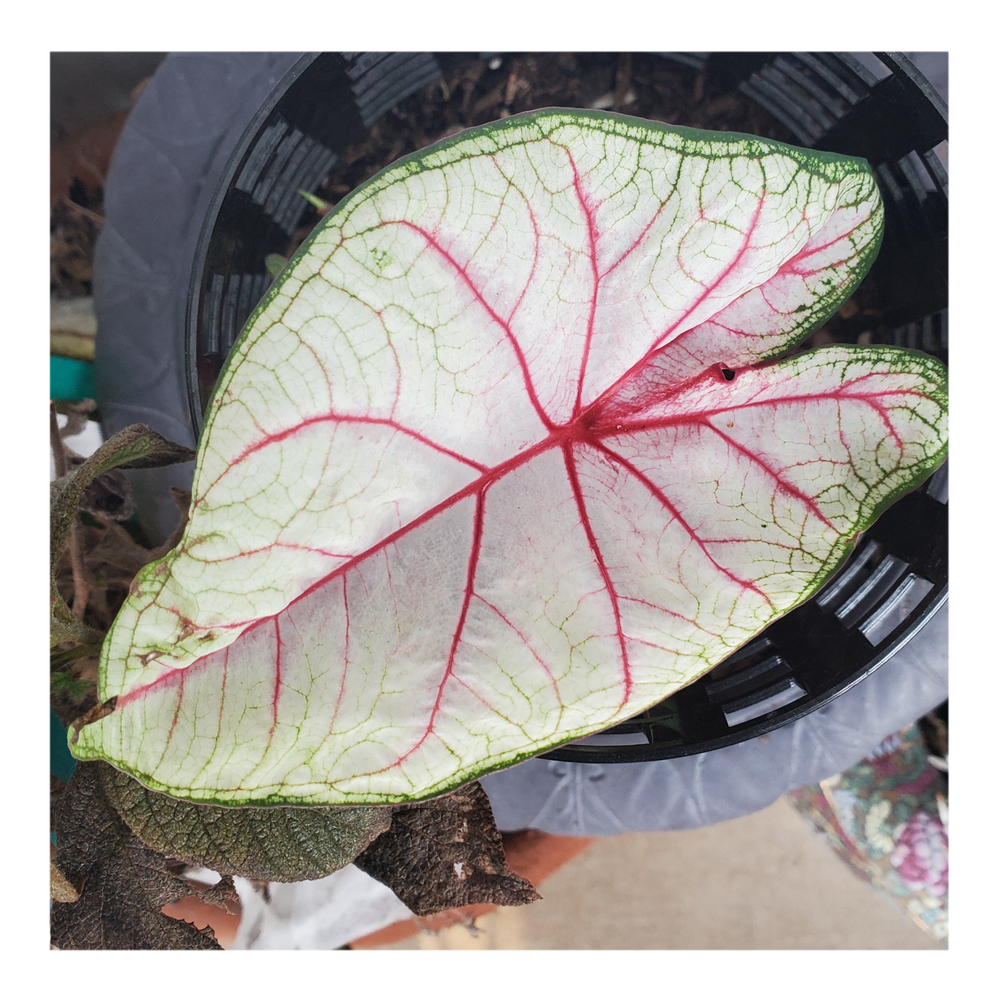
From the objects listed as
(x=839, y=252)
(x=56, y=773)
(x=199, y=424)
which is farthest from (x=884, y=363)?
(x=56, y=773)

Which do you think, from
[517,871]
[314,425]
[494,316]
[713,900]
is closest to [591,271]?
[494,316]

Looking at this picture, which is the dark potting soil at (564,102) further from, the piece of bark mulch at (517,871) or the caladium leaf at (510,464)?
the piece of bark mulch at (517,871)

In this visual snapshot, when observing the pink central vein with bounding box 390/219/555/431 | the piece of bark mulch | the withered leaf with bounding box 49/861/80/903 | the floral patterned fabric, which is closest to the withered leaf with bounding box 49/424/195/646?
the withered leaf with bounding box 49/861/80/903

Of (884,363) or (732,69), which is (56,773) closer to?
(884,363)

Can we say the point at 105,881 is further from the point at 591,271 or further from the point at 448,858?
the point at 591,271

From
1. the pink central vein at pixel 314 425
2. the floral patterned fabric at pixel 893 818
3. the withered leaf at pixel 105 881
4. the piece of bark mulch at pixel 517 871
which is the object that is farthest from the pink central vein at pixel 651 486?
the floral patterned fabric at pixel 893 818

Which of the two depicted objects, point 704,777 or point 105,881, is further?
point 704,777

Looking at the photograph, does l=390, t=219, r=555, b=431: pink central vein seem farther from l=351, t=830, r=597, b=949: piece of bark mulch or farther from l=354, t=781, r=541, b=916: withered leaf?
l=351, t=830, r=597, b=949: piece of bark mulch
